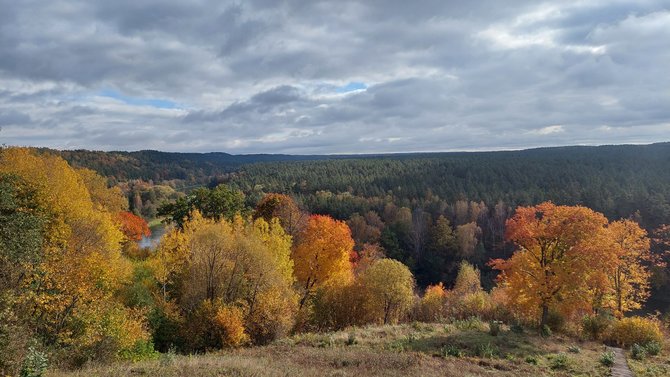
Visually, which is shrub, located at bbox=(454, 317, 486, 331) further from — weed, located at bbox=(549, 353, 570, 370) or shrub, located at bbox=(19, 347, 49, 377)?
shrub, located at bbox=(19, 347, 49, 377)

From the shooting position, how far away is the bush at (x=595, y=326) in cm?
2709

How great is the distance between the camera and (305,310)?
35844mm

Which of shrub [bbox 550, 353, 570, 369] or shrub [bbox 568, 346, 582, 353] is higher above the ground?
shrub [bbox 550, 353, 570, 369]

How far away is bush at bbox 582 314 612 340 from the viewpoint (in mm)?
27094

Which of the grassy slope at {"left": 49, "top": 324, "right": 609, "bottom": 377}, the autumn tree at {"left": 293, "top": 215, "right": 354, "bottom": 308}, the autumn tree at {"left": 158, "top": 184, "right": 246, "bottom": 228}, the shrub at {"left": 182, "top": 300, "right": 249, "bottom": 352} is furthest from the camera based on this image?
the autumn tree at {"left": 158, "top": 184, "right": 246, "bottom": 228}

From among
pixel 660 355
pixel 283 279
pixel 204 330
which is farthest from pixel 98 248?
pixel 660 355

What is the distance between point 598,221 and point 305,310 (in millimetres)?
23395

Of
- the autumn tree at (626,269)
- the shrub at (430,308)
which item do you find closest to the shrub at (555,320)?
the autumn tree at (626,269)

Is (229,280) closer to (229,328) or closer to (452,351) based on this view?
(229,328)

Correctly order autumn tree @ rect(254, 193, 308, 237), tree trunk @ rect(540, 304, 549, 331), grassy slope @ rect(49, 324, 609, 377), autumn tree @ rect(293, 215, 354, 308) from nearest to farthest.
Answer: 1. grassy slope @ rect(49, 324, 609, 377)
2. tree trunk @ rect(540, 304, 549, 331)
3. autumn tree @ rect(293, 215, 354, 308)
4. autumn tree @ rect(254, 193, 308, 237)

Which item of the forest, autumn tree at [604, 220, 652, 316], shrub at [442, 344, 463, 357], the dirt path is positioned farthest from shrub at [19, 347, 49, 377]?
autumn tree at [604, 220, 652, 316]

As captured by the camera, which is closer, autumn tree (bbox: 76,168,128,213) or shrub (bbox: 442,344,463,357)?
shrub (bbox: 442,344,463,357)

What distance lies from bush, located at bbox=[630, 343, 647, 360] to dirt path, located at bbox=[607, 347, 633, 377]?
1.53ft

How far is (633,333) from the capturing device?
83.7 feet
